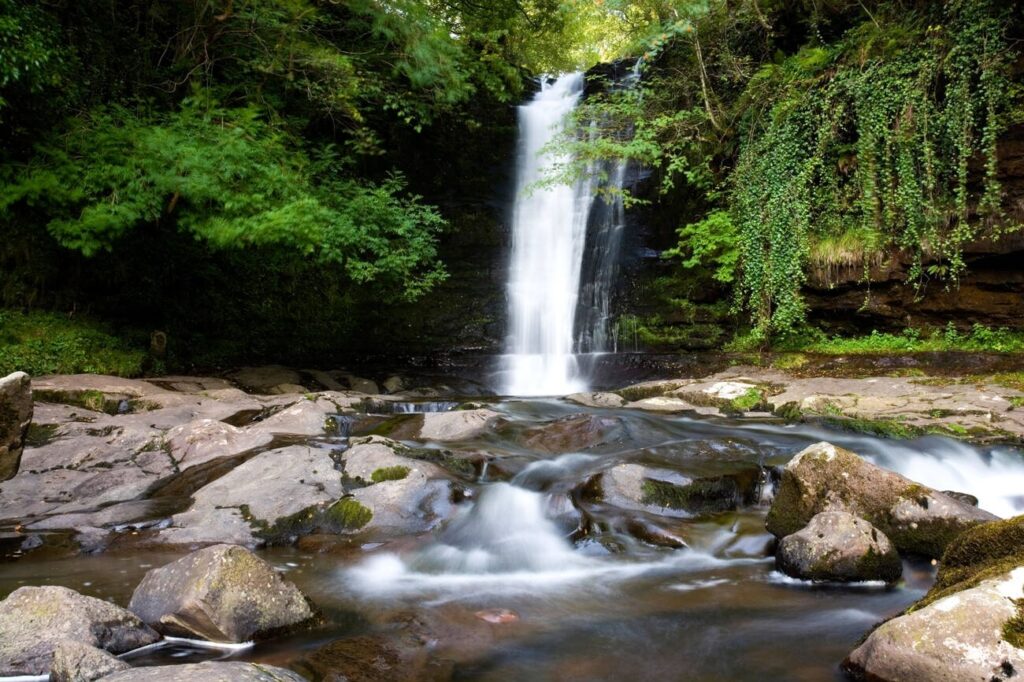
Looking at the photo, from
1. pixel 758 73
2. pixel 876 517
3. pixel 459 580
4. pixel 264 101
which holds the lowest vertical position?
pixel 459 580

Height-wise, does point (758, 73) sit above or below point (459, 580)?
above

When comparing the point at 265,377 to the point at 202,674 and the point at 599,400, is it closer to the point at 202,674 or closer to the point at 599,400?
the point at 599,400

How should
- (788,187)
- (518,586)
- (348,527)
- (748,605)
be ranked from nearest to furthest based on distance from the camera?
1. (748,605)
2. (518,586)
3. (348,527)
4. (788,187)

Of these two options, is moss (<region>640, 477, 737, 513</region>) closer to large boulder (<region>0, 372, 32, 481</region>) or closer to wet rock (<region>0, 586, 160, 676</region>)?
wet rock (<region>0, 586, 160, 676</region>)

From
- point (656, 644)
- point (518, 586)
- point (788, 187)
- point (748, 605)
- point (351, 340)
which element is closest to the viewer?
point (656, 644)

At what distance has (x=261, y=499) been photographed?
4859 millimetres

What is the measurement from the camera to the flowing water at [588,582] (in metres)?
3.01

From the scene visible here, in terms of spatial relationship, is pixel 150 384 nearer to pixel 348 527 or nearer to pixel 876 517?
pixel 348 527

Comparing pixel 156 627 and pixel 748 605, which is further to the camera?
pixel 748 605

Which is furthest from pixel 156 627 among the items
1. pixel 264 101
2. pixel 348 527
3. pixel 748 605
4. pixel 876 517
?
pixel 264 101

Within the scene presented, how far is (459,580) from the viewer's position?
4.08 m

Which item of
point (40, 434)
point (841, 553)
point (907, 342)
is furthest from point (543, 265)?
point (841, 553)

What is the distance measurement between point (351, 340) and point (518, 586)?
9015 millimetres

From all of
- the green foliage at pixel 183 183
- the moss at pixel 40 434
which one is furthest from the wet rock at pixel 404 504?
the green foliage at pixel 183 183
